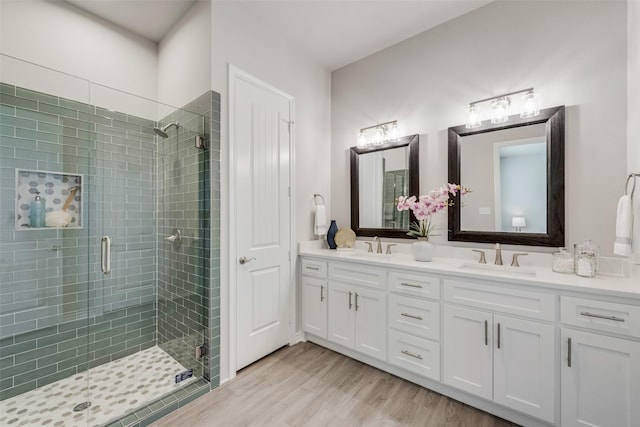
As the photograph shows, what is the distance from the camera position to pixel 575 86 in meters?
1.90

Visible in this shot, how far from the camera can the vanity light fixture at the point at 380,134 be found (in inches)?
108

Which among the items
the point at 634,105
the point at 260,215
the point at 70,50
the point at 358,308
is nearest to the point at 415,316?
the point at 358,308

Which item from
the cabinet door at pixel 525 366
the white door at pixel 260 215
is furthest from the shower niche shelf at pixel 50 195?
the cabinet door at pixel 525 366

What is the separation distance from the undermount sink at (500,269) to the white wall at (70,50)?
3140mm

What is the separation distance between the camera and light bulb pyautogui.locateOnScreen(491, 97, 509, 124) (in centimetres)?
212

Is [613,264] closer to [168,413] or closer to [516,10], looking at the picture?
Answer: [516,10]

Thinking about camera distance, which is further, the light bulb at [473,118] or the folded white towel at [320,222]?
the folded white towel at [320,222]

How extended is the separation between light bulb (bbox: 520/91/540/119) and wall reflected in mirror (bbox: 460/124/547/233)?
0.09 metres

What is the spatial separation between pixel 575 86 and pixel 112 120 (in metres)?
3.46

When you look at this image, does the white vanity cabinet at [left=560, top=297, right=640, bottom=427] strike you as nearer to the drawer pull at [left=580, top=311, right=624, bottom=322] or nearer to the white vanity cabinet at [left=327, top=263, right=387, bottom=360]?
the drawer pull at [left=580, top=311, right=624, bottom=322]

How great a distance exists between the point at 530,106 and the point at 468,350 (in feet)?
5.98

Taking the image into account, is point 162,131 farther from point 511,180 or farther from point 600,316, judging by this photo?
point 600,316

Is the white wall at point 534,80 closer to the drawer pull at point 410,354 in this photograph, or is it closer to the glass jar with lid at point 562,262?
the glass jar with lid at point 562,262

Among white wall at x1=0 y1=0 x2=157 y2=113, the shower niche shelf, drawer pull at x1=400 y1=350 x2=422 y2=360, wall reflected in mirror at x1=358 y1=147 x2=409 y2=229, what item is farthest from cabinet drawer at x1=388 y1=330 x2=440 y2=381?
white wall at x1=0 y1=0 x2=157 y2=113
